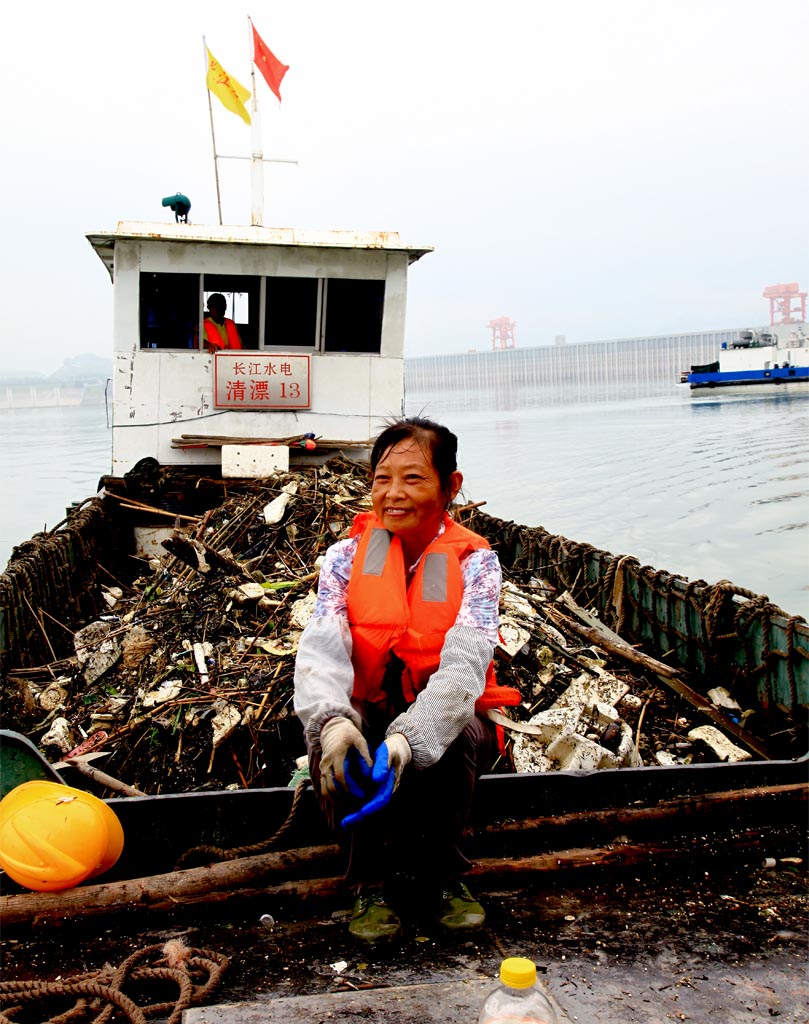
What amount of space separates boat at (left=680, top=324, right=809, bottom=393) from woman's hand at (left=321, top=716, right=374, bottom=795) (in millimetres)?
54151

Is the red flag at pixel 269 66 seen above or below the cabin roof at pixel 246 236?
above

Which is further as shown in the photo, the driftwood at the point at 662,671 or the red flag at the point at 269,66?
the red flag at the point at 269,66

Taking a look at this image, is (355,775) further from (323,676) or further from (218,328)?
(218,328)

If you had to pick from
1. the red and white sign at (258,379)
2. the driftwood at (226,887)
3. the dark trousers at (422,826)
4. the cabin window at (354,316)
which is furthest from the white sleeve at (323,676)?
the cabin window at (354,316)

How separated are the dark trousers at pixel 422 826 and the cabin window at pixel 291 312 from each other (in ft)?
24.5

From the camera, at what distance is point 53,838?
2664 mm

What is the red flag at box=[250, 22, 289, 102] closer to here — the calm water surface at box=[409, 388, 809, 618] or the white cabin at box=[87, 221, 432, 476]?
the white cabin at box=[87, 221, 432, 476]

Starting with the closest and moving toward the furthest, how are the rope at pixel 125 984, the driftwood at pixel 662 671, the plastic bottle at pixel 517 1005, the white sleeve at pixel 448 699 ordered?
the plastic bottle at pixel 517 1005 → the rope at pixel 125 984 → the white sleeve at pixel 448 699 → the driftwood at pixel 662 671

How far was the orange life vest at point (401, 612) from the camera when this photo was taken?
256 cm

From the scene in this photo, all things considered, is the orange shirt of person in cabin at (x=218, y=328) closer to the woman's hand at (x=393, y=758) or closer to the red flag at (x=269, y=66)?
the red flag at (x=269, y=66)

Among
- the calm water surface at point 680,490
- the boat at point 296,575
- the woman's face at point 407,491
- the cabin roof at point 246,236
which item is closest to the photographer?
the woman's face at point 407,491

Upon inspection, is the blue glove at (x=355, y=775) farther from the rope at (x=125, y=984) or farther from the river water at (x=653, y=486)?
the river water at (x=653, y=486)

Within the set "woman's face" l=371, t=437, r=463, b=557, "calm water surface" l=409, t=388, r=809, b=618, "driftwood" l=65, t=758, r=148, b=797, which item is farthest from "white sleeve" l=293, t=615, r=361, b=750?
"calm water surface" l=409, t=388, r=809, b=618

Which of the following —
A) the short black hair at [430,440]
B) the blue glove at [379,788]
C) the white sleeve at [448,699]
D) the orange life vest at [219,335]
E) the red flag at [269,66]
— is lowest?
the blue glove at [379,788]
